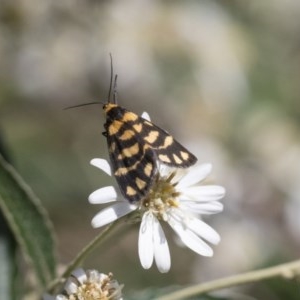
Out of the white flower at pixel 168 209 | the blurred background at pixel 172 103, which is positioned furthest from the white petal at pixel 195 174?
the blurred background at pixel 172 103

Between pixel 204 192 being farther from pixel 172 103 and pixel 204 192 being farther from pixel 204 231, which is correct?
pixel 172 103

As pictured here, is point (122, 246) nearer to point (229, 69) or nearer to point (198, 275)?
point (198, 275)

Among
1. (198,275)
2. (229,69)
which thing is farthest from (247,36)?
(198,275)

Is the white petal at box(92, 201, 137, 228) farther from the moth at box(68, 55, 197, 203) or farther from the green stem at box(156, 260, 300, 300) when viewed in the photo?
the green stem at box(156, 260, 300, 300)

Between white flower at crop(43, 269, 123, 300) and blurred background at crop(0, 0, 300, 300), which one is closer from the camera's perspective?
white flower at crop(43, 269, 123, 300)

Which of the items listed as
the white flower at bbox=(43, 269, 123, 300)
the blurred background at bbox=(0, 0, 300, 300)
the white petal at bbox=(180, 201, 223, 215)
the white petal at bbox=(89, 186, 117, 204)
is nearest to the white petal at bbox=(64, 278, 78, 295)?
the white flower at bbox=(43, 269, 123, 300)

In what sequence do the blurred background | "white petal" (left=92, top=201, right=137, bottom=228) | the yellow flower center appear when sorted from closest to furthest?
"white petal" (left=92, top=201, right=137, bottom=228)
the yellow flower center
the blurred background
